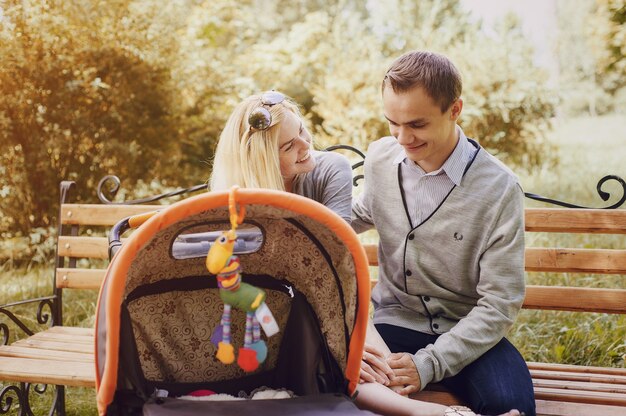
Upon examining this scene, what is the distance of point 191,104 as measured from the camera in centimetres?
625

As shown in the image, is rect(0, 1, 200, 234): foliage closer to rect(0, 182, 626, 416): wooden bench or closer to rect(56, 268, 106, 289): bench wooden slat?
rect(0, 182, 626, 416): wooden bench

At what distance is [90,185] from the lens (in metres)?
5.55

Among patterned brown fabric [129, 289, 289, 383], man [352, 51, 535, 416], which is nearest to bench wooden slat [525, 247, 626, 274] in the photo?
man [352, 51, 535, 416]

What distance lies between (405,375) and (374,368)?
108 mm

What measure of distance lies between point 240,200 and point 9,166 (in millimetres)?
4339

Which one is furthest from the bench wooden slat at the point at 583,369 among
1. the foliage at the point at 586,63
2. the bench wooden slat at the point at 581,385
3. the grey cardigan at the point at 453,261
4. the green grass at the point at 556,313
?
the foliage at the point at 586,63

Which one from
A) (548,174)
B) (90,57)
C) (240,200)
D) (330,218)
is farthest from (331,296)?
(548,174)

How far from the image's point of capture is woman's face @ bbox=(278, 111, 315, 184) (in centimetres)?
250

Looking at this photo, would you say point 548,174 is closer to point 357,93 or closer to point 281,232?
point 357,93

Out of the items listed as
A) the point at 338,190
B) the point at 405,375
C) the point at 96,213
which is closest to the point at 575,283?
the point at 338,190

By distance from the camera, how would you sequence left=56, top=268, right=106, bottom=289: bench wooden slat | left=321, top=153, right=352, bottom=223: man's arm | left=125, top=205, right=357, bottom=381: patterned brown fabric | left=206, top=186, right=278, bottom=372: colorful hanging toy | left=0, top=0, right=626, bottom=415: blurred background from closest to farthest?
1. left=206, top=186, right=278, bottom=372: colorful hanging toy
2. left=125, top=205, right=357, bottom=381: patterned brown fabric
3. left=321, top=153, right=352, bottom=223: man's arm
4. left=56, top=268, right=106, bottom=289: bench wooden slat
5. left=0, top=0, right=626, bottom=415: blurred background

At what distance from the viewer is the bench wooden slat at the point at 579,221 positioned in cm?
285

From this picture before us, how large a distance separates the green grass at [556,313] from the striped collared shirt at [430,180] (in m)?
1.56

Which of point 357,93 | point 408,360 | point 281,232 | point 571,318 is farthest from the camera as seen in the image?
point 357,93
